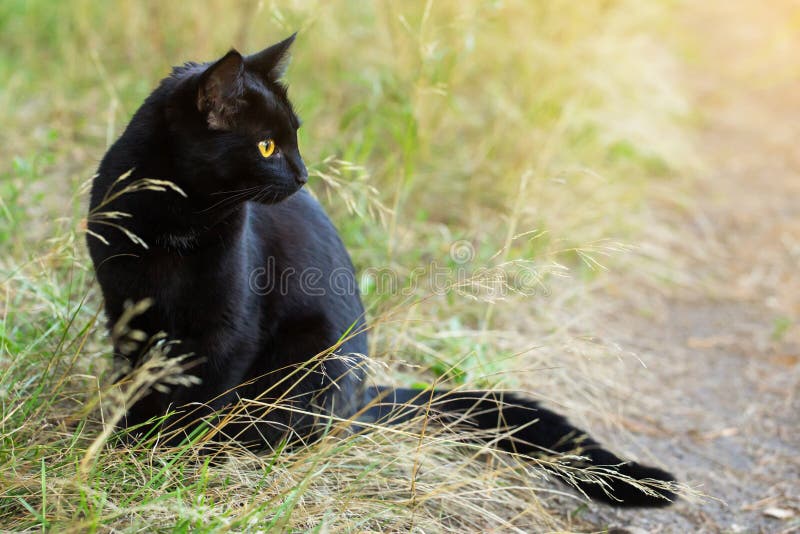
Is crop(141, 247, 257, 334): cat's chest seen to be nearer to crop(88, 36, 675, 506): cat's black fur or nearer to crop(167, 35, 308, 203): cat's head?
crop(88, 36, 675, 506): cat's black fur

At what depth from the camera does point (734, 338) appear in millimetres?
3258

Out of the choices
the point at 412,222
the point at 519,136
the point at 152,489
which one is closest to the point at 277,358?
the point at 152,489

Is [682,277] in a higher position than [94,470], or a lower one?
lower

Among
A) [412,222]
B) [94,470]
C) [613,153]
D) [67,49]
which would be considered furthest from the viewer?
[613,153]

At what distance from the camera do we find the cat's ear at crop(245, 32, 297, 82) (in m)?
1.77

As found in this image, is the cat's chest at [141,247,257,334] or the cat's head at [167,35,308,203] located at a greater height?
the cat's head at [167,35,308,203]

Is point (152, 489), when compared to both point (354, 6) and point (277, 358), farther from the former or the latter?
point (354, 6)

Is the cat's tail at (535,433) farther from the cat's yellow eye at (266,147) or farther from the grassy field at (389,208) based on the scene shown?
the cat's yellow eye at (266,147)

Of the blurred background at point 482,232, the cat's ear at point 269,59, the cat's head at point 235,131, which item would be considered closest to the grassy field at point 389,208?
the blurred background at point 482,232

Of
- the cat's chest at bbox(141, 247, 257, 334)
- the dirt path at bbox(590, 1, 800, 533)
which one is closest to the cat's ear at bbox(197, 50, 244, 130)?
the cat's chest at bbox(141, 247, 257, 334)

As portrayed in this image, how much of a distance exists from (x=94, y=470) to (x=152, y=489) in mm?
121

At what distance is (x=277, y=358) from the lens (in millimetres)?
1930

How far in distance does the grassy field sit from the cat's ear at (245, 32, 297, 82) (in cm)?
31

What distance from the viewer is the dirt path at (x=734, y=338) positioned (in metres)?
2.22
